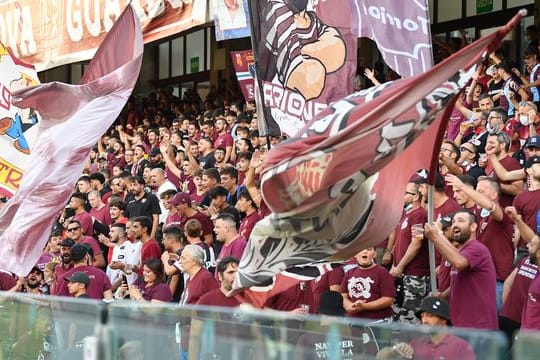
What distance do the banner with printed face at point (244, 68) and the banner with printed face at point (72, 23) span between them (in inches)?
29.0

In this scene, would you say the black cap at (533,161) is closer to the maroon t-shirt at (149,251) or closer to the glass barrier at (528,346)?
the maroon t-shirt at (149,251)

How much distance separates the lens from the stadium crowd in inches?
301

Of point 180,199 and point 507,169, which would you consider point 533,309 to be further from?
point 180,199

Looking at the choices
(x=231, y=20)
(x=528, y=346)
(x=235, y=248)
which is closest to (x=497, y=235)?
(x=235, y=248)

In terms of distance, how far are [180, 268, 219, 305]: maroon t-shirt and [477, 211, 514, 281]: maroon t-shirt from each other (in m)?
2.05

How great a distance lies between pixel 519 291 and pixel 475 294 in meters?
0.57

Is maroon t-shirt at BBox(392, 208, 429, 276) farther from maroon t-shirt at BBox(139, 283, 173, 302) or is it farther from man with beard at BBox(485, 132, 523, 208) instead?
maroon t-shirt at BBox(139, 283, 173, 302)

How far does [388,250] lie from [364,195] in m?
2.66

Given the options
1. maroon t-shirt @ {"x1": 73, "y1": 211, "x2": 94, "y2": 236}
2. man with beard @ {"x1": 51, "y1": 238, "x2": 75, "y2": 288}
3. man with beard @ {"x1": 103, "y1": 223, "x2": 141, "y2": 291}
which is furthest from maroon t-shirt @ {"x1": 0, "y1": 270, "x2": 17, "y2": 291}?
maroon t-shirt @ {"x1": 73, "y1": 211, "x2": 94, "y2": 236}

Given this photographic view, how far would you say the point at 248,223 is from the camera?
1066 cm

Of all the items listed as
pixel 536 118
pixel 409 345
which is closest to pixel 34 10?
pixel 536 118

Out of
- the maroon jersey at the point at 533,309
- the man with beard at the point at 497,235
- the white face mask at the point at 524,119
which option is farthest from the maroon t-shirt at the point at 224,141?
the maroon jersey at the point at 533,309

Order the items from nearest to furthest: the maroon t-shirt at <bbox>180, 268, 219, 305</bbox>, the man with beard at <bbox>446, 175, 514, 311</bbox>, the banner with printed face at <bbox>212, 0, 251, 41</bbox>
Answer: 1. the man with beard at <bbox>446, 175, 514, 311</bbox>
2. the maroon t-shirt at <bbox>180, 268, 219, 305</bbox>
3. the banner with printed face at <bbox>212, 0, 251, 41</bbox>

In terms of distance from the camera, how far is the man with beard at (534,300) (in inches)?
285
